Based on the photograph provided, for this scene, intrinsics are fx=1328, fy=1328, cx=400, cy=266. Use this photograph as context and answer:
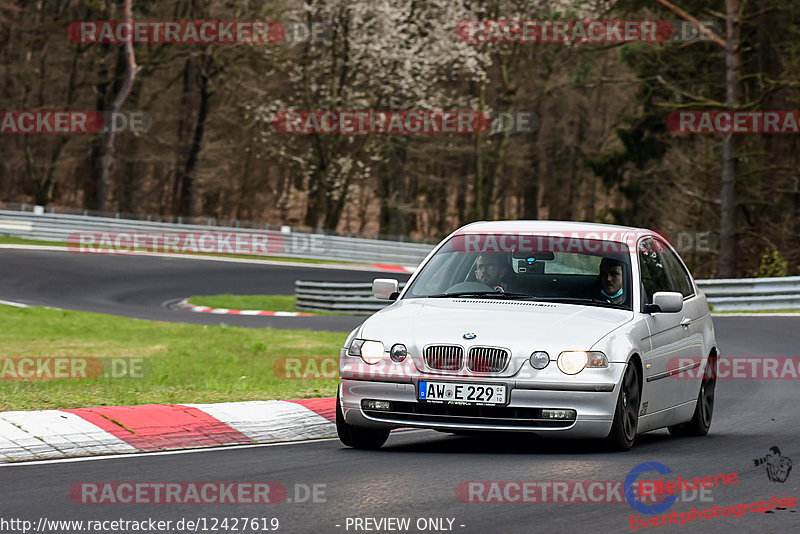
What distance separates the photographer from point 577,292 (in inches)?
374

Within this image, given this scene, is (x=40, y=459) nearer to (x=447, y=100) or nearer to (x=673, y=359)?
(x=673, y=359)

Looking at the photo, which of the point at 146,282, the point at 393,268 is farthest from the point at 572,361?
the point at 393,268

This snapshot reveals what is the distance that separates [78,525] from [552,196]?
64051 mm

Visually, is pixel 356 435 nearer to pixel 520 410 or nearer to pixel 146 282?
pixel 520 410

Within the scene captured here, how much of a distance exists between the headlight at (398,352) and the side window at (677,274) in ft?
9.41

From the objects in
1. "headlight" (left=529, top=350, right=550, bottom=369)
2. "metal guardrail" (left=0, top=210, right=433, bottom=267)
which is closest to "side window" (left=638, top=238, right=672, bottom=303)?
"headlight" (left=529, top=350, right=550, bottom=369)

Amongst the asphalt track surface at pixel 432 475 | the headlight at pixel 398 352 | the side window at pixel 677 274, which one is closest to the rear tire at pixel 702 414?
the asphalt track surface at pixel 432 475

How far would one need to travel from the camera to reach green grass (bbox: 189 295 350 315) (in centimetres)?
3041

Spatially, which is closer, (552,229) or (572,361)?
(572,361)

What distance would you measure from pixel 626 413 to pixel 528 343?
0.91 m

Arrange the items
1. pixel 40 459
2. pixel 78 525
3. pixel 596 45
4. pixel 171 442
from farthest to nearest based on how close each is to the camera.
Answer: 1. pixel 596 45
2. pixel 171 442
3. pixel 40 459
4. pixel 78 525

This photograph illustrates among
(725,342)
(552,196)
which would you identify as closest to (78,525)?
(725,342)

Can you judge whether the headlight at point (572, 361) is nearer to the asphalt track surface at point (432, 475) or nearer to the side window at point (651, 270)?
the asphalt track surface at point (432, 475)

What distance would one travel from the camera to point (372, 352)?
866cm
